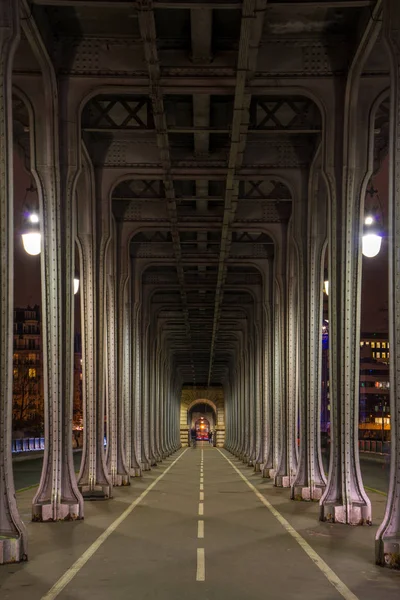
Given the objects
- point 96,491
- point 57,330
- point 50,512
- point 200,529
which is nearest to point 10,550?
point 200,529

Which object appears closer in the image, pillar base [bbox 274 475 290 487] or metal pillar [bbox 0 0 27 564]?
metal pillar [bbox 0 0 27 564]

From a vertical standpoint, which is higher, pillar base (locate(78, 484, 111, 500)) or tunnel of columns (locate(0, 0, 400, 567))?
tunnel of columns (locate(0, 0, 400, 567))

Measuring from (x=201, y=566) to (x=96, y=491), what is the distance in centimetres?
1280

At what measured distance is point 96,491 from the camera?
2520cm

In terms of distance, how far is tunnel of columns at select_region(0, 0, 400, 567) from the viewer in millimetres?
15123

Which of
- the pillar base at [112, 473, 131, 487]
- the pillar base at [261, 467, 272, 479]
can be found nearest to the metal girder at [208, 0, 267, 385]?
the pillar base at [112, 473, 131, 487]

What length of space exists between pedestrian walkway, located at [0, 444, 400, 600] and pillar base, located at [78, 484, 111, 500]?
1398mm

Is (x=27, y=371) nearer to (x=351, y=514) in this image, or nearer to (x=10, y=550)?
(x=351, y=514)

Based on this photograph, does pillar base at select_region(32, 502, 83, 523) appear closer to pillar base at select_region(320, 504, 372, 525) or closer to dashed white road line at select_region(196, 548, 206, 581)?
dashed white road line at select_region(196, 548, 206, 581)

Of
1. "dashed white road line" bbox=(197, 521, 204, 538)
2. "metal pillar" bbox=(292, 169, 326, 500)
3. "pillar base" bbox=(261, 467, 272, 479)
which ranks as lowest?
"pillar base" bbox=(261, 467, 272, 479)

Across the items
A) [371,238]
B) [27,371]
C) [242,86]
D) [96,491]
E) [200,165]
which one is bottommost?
[96,491]

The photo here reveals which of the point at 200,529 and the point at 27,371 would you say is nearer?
the point at 200,529

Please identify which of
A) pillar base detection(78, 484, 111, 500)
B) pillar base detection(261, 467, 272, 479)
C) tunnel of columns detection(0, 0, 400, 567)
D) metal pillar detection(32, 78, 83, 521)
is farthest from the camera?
pillar base detection(261, 467, 272, 479)

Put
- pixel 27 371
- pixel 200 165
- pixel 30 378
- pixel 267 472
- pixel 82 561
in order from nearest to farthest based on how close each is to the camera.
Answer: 1. pixel 82 561
2. pixel 200 165
3. pixel 267 472
4. pixel 30 378
5. pixel 27 371
